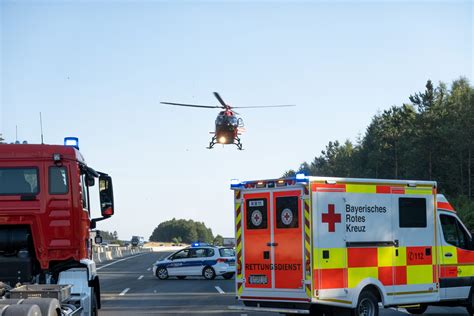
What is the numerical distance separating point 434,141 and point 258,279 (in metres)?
62.6

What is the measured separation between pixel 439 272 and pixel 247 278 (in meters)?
3.85

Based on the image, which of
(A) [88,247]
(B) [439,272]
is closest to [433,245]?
(B) [439,272]

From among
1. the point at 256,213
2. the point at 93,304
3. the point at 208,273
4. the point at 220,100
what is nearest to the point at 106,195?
the point at 93,304

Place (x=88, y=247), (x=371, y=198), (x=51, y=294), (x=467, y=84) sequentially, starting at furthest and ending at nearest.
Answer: (x=467, y=84) < (x=371, y=198) < (x=88, y=247) < (x=51, y=294)

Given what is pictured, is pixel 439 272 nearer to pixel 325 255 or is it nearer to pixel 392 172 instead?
pixel 325 255

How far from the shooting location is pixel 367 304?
13469mm

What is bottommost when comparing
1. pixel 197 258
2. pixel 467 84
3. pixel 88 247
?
pixel 197 258

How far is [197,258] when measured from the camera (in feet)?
108

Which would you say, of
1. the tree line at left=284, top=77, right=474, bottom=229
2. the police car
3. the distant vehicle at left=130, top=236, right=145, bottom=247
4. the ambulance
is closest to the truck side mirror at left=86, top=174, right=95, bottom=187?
the ambulance

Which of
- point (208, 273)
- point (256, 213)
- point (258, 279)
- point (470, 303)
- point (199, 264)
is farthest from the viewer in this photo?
point (199, 264)

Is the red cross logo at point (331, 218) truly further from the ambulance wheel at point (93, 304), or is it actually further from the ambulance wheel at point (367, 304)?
the ambulance wheel at point (93, 304)

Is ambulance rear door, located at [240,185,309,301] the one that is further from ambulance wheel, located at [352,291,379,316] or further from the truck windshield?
the truck windshield

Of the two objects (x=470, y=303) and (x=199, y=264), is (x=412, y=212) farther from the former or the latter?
(x=199, y=264)

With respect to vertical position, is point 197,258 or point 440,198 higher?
point 440,198
